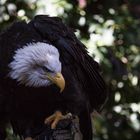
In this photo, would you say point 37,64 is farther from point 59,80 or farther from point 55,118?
point 55,118

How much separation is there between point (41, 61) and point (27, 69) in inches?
5.3

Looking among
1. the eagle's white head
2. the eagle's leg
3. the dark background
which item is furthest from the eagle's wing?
the dark background

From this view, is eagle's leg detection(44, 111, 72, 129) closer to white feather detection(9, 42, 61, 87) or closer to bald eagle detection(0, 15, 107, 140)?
bald eagle detection(0, 15, 107, 140)

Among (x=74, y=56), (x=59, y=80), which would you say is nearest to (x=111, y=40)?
(x=74, y=56)

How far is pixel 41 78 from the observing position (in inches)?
220

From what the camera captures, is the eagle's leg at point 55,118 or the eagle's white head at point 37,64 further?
the eagle's white head at point 37,64

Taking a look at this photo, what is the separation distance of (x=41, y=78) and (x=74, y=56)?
0.31 meters

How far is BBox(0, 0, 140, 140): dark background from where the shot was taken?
7352 millimetres

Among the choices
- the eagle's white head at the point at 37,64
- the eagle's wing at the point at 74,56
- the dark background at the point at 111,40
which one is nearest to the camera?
the eagle's white head at the point at 37,64

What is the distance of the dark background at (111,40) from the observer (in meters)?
7.35

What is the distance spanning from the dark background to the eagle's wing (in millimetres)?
1089

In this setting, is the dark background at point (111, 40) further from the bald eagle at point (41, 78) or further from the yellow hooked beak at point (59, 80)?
the yellow hooked beak at point (59, 80)

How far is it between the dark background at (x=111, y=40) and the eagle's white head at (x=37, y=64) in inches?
54.3

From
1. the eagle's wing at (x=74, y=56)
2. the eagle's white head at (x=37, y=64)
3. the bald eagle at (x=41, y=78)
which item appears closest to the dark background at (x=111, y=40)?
the eagle's wing at (x=74, y=56)
